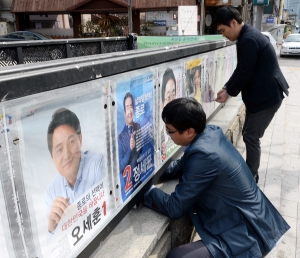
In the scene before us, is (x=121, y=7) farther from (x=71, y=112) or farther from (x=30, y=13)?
(x=71, y=112)

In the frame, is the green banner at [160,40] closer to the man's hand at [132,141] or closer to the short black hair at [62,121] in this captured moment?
the man's hand at [132,141]

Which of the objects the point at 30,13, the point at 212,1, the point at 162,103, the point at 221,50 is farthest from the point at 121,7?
the point at 162,103

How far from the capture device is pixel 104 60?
1.63 meters

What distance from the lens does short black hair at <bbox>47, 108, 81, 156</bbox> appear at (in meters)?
1.26

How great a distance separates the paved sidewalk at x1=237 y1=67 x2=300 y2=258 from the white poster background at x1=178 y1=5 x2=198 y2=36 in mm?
3302

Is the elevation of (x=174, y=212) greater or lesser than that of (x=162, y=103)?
lesser

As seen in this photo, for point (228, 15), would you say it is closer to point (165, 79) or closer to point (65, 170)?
point (165, 79)

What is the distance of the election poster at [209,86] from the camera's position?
3.65m

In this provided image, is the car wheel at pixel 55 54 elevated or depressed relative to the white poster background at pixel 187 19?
depressed

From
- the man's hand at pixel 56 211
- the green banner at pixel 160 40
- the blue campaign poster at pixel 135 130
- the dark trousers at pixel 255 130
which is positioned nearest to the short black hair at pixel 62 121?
the man's hand at pixel 56 211

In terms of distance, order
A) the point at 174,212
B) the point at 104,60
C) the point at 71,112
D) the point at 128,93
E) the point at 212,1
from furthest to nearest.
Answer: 1. the point at 212,1
2. the point at 174,212
3. the point at 128,93
4. the point at 104,60
5. the point at 71,112

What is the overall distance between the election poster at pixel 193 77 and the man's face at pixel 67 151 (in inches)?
67.6

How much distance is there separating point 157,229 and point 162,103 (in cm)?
94

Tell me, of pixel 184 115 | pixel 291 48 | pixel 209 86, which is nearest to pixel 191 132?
pixel 184 115
